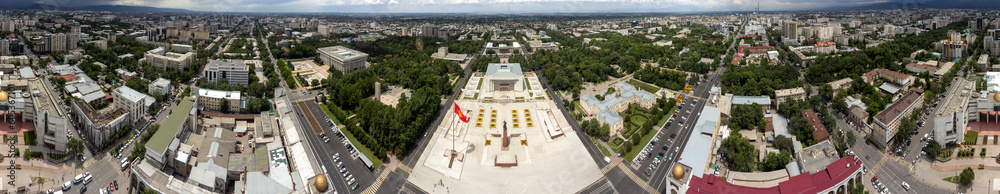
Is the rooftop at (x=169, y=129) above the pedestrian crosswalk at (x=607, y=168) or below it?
above

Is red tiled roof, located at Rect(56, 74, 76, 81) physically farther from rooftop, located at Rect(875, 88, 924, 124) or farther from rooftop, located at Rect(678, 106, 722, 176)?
rooftop, located at Rect(875, 88, 924, 124)

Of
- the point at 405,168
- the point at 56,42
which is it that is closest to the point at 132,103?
the point at 405,168

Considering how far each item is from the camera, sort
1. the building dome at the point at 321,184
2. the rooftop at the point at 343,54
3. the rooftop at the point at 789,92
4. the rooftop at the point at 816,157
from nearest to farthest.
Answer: the building dome at the point at 321,184
the rooftop at the point at 816,157
the rooftop at the point at 789,92
the rooftop at the point at 343,54

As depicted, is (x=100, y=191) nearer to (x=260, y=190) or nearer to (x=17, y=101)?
(x=260, y=190)

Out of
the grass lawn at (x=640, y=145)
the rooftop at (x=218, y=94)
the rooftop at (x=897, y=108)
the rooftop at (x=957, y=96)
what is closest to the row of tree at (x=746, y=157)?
the grass lawn at (x=640, y=145)

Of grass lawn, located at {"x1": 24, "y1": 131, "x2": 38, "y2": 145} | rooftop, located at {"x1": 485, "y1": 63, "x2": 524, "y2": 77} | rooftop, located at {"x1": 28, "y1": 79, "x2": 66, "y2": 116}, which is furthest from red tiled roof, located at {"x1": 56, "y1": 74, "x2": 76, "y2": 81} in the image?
rooftop, located at {"x1": 485, "y1": 63, "x2": 524, "y2": 77}

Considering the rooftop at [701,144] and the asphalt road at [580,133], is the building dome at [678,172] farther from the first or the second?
the asphalt road at [580,133]
